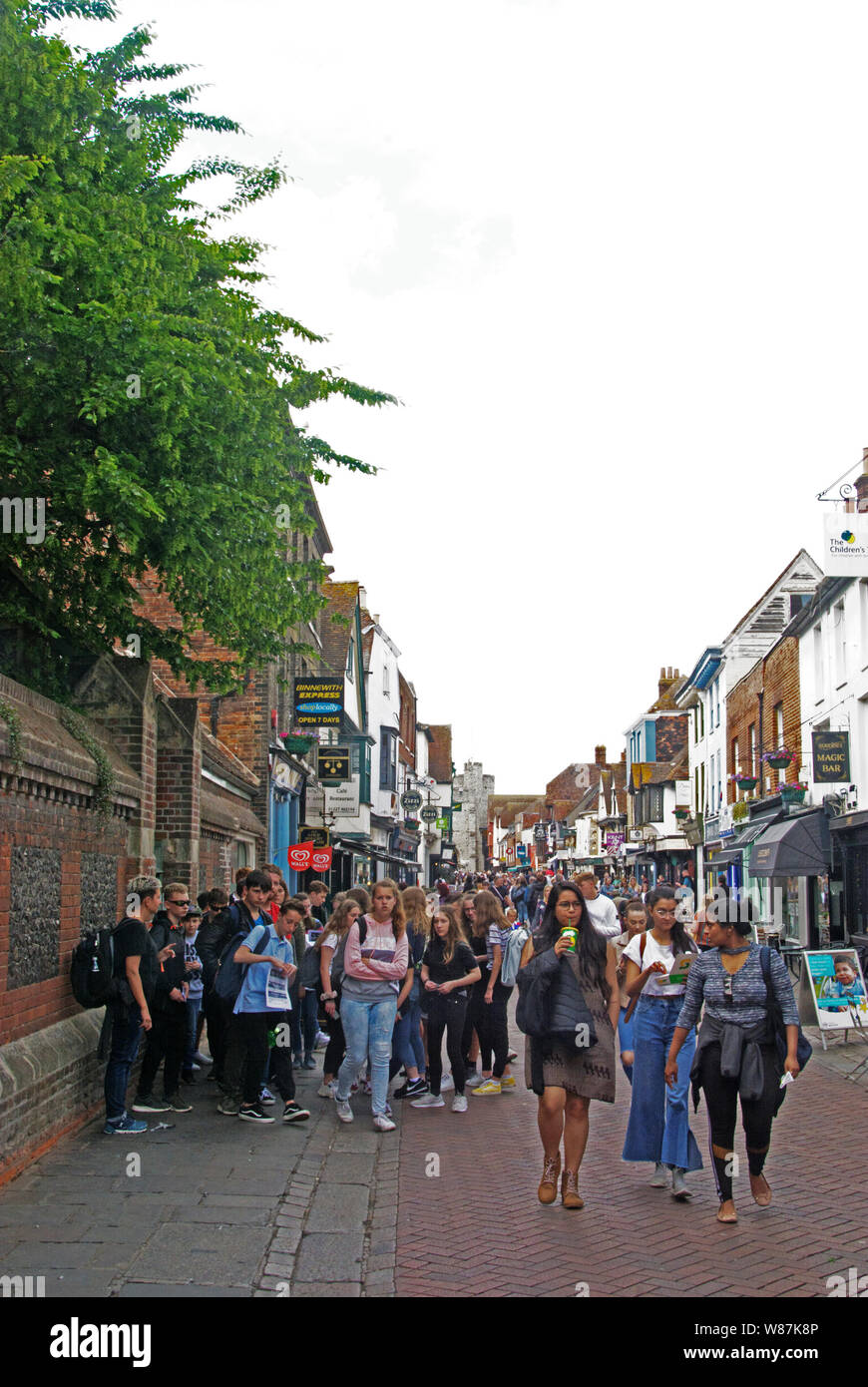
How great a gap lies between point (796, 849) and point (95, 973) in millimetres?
14069

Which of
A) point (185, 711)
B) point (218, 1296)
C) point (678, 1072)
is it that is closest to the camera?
point (218, 1296)

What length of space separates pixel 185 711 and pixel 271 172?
18.3 feet

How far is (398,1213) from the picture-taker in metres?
6.70

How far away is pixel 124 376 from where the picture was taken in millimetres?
9141

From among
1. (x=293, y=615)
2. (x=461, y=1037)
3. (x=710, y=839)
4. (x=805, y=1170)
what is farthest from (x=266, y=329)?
(x=710, y=839)

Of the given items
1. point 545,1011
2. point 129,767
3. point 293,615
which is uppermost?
point 293,615

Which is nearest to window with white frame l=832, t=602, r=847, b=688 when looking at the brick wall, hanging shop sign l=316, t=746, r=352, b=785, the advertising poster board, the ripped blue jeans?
the brick wall

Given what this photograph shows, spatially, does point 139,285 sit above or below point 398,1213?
above

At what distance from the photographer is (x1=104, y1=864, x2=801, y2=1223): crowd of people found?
6.78 m

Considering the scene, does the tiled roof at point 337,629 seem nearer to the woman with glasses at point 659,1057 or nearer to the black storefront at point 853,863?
the black storefront at point 853,863

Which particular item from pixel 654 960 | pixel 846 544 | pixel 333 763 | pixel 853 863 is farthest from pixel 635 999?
pixel 333 763

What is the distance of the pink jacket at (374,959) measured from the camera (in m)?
9.20

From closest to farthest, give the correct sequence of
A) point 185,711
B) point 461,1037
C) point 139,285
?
1. point 139,285
2. point 461,1037
3. point 185,711

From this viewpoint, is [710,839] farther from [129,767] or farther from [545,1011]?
[545,1011]
